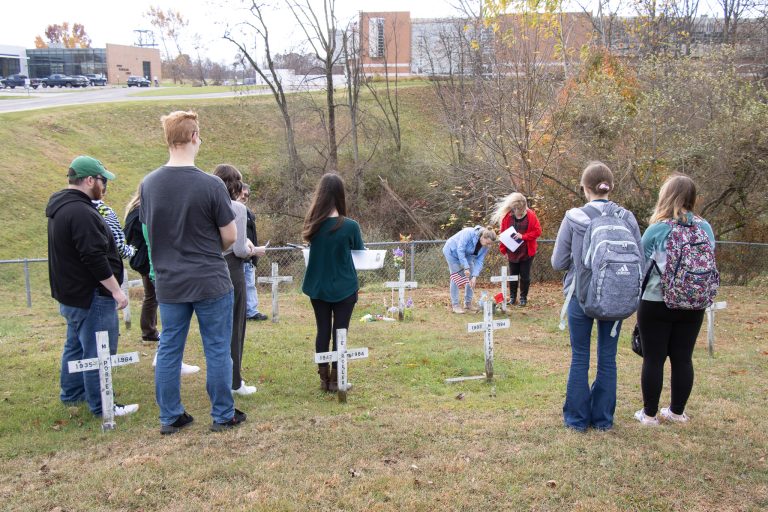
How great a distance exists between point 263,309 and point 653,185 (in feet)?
33.3

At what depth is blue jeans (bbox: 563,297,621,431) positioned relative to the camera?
4438mm

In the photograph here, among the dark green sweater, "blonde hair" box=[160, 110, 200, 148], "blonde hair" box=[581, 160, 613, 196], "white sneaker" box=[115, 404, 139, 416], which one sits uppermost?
"blonde hair" box=[160, 110, 200, 148]

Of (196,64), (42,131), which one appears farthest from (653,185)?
(196,64)

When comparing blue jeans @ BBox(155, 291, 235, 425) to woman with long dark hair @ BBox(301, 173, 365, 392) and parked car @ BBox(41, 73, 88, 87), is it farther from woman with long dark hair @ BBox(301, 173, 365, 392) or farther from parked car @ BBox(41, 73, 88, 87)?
parked car @ BBox(41, 73, 88, 87)

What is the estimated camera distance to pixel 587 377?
4.52 metres

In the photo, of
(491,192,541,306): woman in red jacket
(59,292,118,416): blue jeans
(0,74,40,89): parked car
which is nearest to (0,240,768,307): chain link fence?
(491,192,541,306): woman in red jacket

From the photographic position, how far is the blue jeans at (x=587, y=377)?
4.44 metres

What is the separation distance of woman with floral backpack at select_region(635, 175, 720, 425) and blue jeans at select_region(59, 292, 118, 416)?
13.1 feet

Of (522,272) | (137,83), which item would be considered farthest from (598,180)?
(137,83)

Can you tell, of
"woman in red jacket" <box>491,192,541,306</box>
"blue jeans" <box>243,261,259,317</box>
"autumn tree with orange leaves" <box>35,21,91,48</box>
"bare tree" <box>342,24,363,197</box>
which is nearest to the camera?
"blue jeans" <box>243,261,259,317</box>

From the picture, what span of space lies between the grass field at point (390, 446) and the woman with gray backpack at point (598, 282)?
25 cm

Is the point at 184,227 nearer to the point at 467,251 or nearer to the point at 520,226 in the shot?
the point at 467,251

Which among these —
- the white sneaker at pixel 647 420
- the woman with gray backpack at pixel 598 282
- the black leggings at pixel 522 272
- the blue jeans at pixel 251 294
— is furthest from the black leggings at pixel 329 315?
the black leggings at pixel 522 272

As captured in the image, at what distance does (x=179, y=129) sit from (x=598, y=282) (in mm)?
2929
